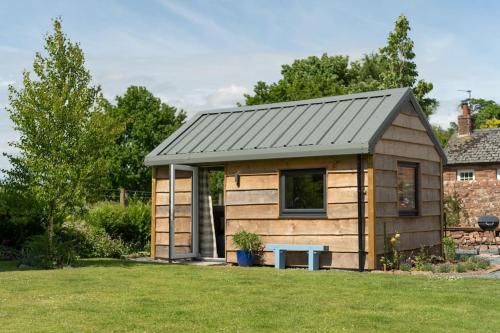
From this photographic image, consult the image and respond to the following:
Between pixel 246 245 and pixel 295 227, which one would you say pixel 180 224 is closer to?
pixel 246 245

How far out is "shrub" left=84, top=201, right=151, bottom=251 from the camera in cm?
1823

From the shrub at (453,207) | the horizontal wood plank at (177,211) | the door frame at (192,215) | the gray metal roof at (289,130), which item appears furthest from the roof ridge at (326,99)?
the shrub at (453,207)

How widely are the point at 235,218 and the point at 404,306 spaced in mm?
6990

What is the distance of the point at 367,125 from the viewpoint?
537 inches

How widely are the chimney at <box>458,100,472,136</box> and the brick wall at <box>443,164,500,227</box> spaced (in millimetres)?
2946

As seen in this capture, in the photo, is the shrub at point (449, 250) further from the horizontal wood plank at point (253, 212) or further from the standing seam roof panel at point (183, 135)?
the standing seam roof panel at point (183, 135)

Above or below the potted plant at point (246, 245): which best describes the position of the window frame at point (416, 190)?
above

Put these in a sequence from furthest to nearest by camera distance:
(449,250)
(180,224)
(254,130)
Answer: (180,224), (254,130), (449,250)

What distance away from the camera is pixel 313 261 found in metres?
13.5

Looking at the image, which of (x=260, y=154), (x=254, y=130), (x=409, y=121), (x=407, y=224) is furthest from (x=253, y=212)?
(x=409, y=121)

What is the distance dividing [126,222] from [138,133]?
32.6 m

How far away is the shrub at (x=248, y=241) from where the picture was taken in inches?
567

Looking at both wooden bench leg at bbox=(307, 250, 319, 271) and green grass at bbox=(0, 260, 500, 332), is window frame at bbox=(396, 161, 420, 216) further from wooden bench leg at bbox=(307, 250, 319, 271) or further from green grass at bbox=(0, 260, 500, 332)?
green grass at bbox=(0, 260, 500, 332)

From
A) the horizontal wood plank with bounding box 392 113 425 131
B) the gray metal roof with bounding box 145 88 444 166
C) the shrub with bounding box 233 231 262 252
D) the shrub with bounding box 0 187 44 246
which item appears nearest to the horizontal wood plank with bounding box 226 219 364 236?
the shrub with bounding box 233 231 262 252
